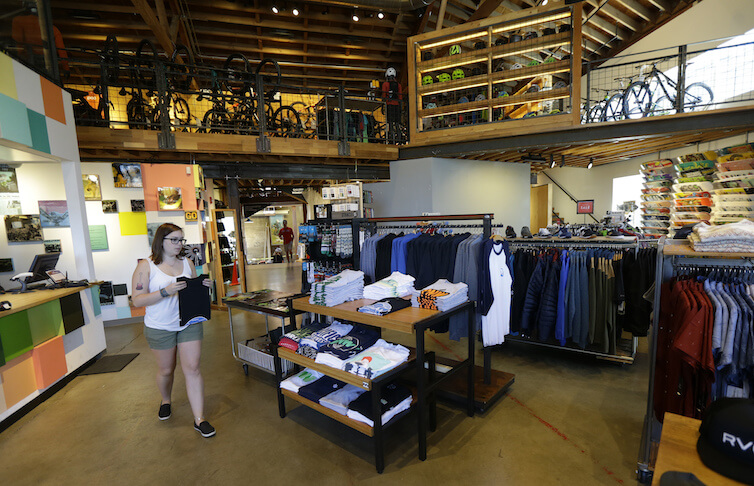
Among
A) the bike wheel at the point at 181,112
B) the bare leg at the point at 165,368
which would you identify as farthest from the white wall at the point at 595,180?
Result: the bike wheel at the point at 181,112

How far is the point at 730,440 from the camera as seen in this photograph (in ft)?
3.39

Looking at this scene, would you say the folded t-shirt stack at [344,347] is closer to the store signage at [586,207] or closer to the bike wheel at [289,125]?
the store signage at [586,207]

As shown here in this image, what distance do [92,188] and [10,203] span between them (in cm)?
146

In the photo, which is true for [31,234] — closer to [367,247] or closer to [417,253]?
[367,247]

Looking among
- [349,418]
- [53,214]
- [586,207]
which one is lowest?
[349,418]

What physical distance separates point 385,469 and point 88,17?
A: 1031 centimetres

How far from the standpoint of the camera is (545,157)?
25.9 feet

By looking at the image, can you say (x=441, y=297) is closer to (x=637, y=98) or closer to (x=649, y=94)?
(x=637, y=98)

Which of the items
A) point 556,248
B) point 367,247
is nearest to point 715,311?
point 556,248

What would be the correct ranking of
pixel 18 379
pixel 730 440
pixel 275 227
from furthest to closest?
pixel 275 227 < pixel 18 379 < pixel 730 440

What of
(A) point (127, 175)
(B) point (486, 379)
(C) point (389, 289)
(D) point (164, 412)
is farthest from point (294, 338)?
(A) point (127, 175)

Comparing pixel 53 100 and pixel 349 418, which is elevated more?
pixel 53 100

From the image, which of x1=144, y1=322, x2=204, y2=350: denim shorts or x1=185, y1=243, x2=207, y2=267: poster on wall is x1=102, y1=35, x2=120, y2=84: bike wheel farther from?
x1=144, y1=322, x2=204, y2=350: denim shorts

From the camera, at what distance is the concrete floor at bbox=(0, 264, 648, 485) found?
2.31 m
